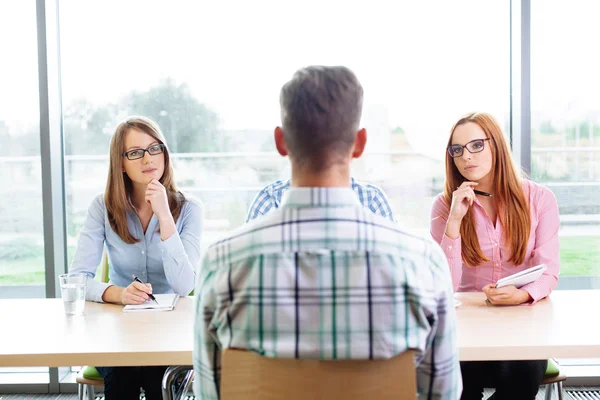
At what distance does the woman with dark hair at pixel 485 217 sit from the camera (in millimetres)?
2373

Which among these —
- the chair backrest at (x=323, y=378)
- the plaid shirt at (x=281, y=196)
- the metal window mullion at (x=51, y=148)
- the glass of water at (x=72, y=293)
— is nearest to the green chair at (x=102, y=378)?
the glass of water at (x=72, y=293)

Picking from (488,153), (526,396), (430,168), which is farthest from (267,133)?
(526,396)

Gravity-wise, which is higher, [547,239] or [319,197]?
[319,197]

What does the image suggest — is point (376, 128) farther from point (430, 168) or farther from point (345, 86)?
point (345, 86)

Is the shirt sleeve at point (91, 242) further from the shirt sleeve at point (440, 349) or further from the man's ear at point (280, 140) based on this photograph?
the shirt sleeve at point (440, 349)

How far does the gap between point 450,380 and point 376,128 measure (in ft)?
7.81

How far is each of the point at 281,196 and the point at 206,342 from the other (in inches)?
51.0

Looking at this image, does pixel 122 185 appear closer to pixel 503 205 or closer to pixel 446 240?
pixel 446 240

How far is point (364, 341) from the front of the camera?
1050mm

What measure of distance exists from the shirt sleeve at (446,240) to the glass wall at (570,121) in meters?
1.06

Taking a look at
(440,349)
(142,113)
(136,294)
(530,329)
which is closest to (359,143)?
(440,349)

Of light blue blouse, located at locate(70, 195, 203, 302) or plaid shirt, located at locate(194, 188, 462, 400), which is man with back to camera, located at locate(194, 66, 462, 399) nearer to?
plaid shirt, located at locate(194, 188, 462, 400)

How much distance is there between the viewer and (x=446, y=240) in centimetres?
239

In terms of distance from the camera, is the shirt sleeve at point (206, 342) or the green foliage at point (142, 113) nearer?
the shirt sleeve at point (206, 342)
